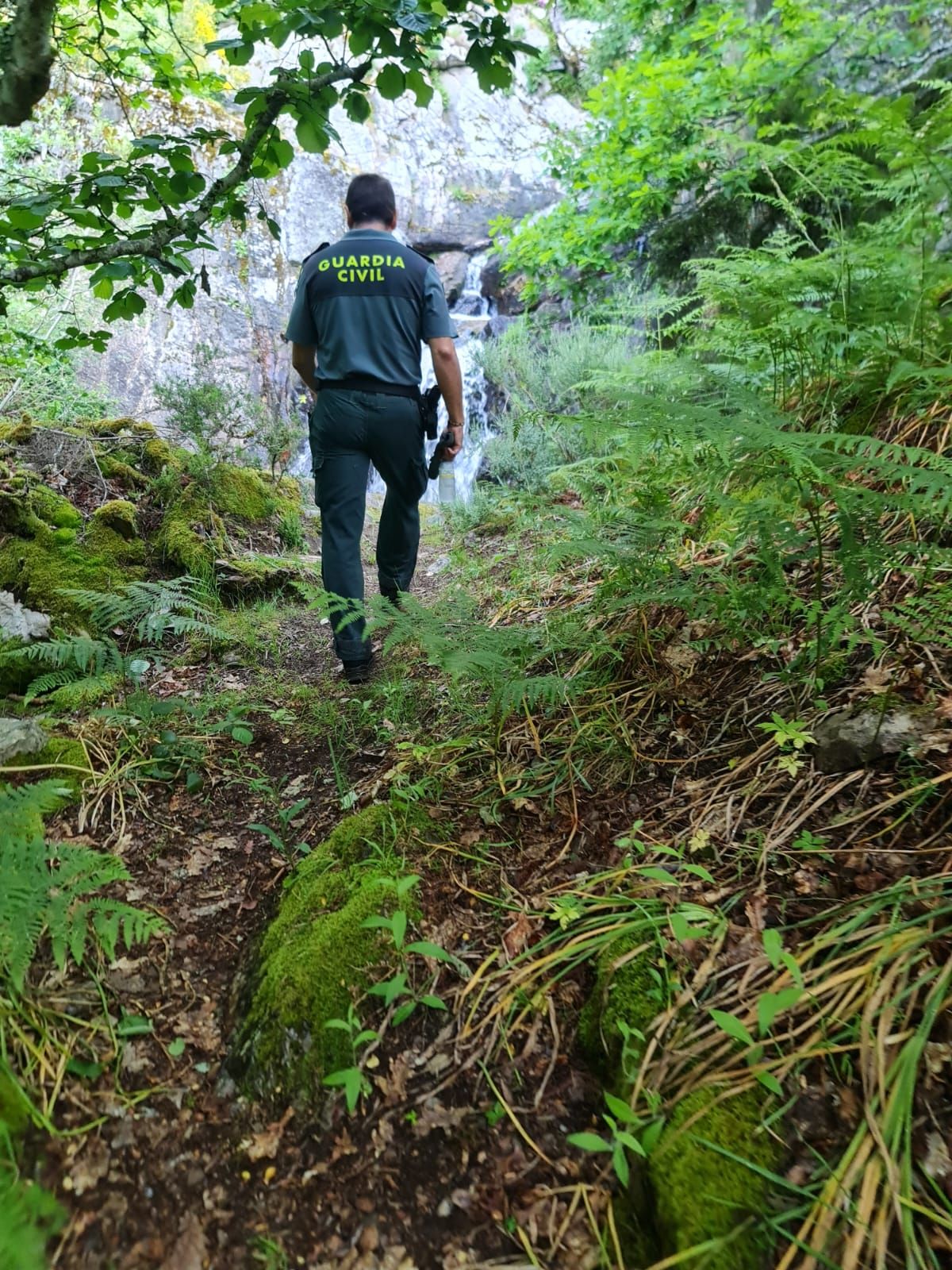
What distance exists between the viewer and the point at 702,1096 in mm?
1121

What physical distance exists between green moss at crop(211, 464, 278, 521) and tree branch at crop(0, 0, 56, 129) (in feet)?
8.82

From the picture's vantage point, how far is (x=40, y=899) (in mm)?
1273

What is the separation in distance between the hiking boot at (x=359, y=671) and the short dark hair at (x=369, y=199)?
235 centimetres

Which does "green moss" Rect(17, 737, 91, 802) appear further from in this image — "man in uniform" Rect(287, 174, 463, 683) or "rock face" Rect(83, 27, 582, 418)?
"rock face" Rect(83, 27, 582, 418)

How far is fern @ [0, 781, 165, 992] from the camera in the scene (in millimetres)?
1222

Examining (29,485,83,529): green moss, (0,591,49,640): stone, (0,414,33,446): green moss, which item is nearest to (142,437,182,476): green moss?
(0,414,33,446): green moss


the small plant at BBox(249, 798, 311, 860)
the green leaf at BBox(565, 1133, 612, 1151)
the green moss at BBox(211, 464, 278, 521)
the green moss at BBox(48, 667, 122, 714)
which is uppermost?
the green moss at BBox(211, 464, 278, 521)

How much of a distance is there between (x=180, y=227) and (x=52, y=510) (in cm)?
220

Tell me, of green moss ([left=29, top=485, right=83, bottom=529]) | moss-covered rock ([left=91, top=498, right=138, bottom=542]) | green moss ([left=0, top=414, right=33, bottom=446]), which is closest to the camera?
green moss ([left=29, top=485, right=83, bottom=529])

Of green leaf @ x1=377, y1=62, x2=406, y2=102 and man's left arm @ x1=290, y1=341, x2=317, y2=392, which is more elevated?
green leaf @ x1=377, y1=62, x2=406, y2=102

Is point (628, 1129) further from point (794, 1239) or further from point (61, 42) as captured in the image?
point (61, 42)

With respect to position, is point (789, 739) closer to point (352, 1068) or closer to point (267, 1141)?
point (352, 1068)

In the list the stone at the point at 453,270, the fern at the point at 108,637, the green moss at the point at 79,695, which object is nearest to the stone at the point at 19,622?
the fern at the point at 108,637

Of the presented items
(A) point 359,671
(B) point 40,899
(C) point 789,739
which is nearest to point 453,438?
(A) point 359,671
